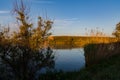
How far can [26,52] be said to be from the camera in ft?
34.5

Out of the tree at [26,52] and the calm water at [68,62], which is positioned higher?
the tree at [26,52]

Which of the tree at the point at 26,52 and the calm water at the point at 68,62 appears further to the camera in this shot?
the calm water at the point at 68,62

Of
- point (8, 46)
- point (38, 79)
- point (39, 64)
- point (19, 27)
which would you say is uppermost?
point (19, 27)

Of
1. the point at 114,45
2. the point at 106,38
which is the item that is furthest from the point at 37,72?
the point at 106,38

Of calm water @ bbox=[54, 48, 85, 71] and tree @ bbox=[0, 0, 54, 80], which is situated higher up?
tree @ bbox=[0, 0, 54, 80]

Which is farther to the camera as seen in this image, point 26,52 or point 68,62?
point 68,62

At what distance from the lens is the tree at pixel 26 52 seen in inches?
408

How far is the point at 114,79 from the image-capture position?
9430 millimetres

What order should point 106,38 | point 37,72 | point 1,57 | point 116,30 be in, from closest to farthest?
point 1,57 → point 37,72 → point 106,38 → point 116,30

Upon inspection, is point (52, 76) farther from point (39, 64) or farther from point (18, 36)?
point (18, 36)

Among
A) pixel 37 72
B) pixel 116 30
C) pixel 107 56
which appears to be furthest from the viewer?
pixel 116 30

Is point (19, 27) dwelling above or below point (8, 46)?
above

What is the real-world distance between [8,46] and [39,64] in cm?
141

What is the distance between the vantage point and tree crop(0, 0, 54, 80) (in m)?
10.4
